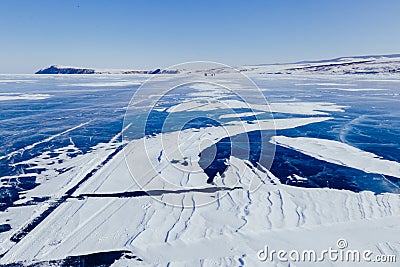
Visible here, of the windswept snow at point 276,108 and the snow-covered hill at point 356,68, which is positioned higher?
the snow-covered hill at point 356,68

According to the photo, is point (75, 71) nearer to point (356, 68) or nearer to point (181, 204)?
point (356, 68)

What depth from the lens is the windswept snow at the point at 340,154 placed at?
558 cm

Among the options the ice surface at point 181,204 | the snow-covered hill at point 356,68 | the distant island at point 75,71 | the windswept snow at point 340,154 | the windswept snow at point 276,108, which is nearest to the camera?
the ice surface at point 181,204

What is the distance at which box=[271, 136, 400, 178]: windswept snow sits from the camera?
5578 mm

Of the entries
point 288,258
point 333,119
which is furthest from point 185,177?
point 333,119

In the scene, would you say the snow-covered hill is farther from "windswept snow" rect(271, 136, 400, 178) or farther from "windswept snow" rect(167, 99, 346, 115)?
"windswept snow" rect(271, 136, 400, 178)

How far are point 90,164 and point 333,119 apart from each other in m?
8.21

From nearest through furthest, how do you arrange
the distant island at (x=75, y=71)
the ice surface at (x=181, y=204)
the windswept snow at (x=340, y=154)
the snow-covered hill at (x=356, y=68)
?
1. the ice surface at (x=181, y=204)
2. the windswept snow at (x=340, y=154)
3. the snow-covered hill at (x=356, y=68)
4. the distant island at (x=75, y=71)

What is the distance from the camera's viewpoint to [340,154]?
6.39m

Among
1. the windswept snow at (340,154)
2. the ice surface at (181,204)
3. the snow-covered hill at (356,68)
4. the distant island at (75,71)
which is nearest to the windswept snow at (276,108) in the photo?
the ice surface at (181,204)

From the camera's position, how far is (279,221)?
3.86m

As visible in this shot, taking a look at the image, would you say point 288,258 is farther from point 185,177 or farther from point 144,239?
point 185,177

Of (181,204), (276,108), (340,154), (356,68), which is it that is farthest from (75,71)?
(181,204)

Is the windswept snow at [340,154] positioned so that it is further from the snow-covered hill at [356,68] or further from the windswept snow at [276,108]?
the snow-covered hill at [356,68]
